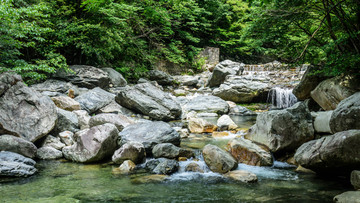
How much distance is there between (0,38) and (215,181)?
6.69 m

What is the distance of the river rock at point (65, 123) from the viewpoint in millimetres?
6777

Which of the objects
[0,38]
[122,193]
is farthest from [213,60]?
[122,193]

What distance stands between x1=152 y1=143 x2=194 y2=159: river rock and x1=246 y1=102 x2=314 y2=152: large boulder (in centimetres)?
203

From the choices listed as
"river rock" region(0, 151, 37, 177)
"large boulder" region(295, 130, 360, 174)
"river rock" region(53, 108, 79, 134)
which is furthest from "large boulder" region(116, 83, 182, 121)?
"large boulder" region(295, 130, 360, 174)

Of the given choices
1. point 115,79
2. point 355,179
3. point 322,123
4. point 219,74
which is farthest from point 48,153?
point 219,74

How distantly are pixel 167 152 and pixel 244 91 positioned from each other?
9798 mm

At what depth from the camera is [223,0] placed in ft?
81.9

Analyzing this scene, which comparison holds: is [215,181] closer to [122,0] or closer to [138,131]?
[138,131]

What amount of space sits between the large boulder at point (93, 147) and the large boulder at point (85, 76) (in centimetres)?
625

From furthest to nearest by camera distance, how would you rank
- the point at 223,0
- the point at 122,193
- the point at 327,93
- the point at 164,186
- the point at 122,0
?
1. the point at 223,0
2. the point at 122,0
3. the point at 327,93
4. the point at 164,186
5. the point at 122,193

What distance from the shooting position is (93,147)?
17.7 ft

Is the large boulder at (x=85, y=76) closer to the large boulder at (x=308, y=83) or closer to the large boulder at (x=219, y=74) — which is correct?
the large boulder at (x=219, y=74)

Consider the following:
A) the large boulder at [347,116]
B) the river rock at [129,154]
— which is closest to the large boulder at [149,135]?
the river rock at [129,154]

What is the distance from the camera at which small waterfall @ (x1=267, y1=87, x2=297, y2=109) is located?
13.0 meters
